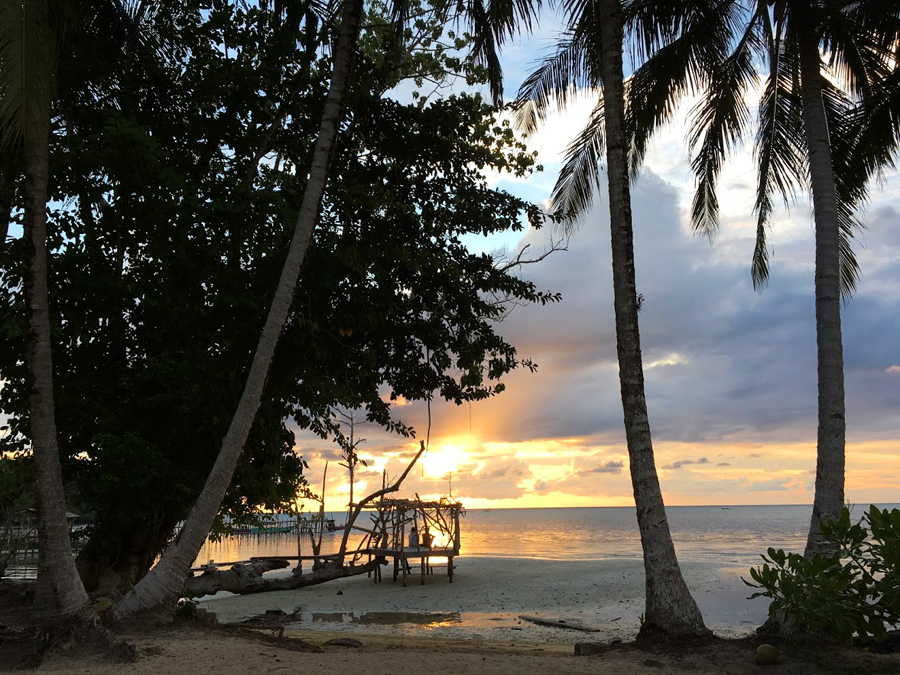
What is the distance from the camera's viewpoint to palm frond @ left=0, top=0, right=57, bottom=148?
7.15 metres

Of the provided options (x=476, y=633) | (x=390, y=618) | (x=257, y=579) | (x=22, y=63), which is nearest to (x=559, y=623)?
(x=476, y=633)

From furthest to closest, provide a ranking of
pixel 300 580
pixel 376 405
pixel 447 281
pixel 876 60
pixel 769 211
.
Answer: pixel 300 580, pixel 376 405, pixel 447 281, pixel 769 211, pixel 876 60

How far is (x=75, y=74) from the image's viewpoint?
10508 millimetres

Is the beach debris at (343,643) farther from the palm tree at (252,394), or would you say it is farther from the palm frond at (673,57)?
the palm frond at (673,57)

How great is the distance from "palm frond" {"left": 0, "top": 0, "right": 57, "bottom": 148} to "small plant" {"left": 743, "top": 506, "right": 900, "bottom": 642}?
8920mm

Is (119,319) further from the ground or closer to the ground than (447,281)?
closer to the ground

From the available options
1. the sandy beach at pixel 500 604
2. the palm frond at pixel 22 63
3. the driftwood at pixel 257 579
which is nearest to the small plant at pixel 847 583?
the sandy beach at pixel 500 604

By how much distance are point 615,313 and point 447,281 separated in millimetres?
4465

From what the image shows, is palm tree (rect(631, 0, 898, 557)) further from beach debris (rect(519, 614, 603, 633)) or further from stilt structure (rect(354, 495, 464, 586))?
stilt structure (rect(354, 495, 464, 586))

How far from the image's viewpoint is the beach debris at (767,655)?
7.02m

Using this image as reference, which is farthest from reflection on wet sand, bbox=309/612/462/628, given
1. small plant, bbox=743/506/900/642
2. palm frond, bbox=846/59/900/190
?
palm frond, bbox=846/59/900/190

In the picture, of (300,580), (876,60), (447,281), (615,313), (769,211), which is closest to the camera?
(615,313)

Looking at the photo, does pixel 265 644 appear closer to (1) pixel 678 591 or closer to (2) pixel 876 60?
(1) pixel 678 591

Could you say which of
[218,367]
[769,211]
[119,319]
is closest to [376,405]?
[218,367]
